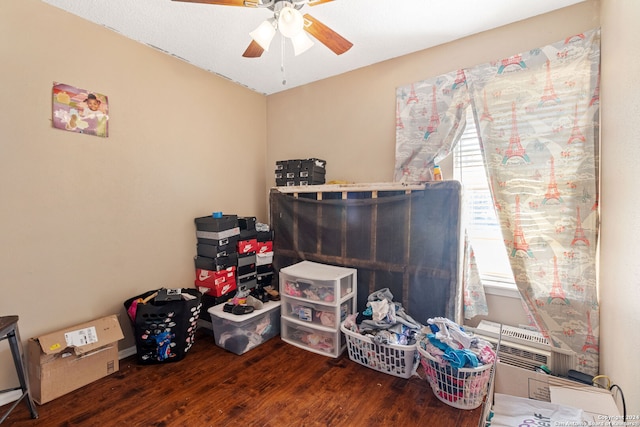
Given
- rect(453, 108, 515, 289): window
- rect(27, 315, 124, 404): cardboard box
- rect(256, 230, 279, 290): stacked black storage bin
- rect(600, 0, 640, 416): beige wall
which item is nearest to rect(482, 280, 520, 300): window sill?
rect(453, 108, 515, 289): window

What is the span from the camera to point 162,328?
2.11 metres

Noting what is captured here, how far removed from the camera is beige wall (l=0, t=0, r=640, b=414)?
1523 mm

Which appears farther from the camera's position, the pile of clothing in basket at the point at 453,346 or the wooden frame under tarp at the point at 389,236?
the wooden frame under tarp at the point at 389,236

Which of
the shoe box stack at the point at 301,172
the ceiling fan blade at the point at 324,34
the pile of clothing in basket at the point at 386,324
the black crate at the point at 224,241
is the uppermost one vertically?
the ceiling fan blade at the point at 324,34

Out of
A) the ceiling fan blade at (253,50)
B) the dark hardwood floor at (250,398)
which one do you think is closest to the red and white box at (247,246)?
the dark hardwood floor at (250,398)

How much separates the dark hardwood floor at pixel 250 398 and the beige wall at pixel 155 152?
22.9 inches

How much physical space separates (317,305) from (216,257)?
103cm

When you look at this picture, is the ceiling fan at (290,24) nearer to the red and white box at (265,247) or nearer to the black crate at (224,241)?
the black crate at (224,241)

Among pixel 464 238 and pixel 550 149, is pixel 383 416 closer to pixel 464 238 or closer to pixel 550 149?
pixel 464 238

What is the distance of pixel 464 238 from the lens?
2.20 m

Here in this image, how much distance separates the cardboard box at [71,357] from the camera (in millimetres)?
1734

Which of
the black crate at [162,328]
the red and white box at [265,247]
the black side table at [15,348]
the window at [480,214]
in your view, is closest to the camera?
the black side table at [15,348]

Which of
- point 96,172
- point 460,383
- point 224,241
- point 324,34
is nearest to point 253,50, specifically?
point 324,34

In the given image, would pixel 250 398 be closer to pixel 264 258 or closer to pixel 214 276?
pixel 214 276
